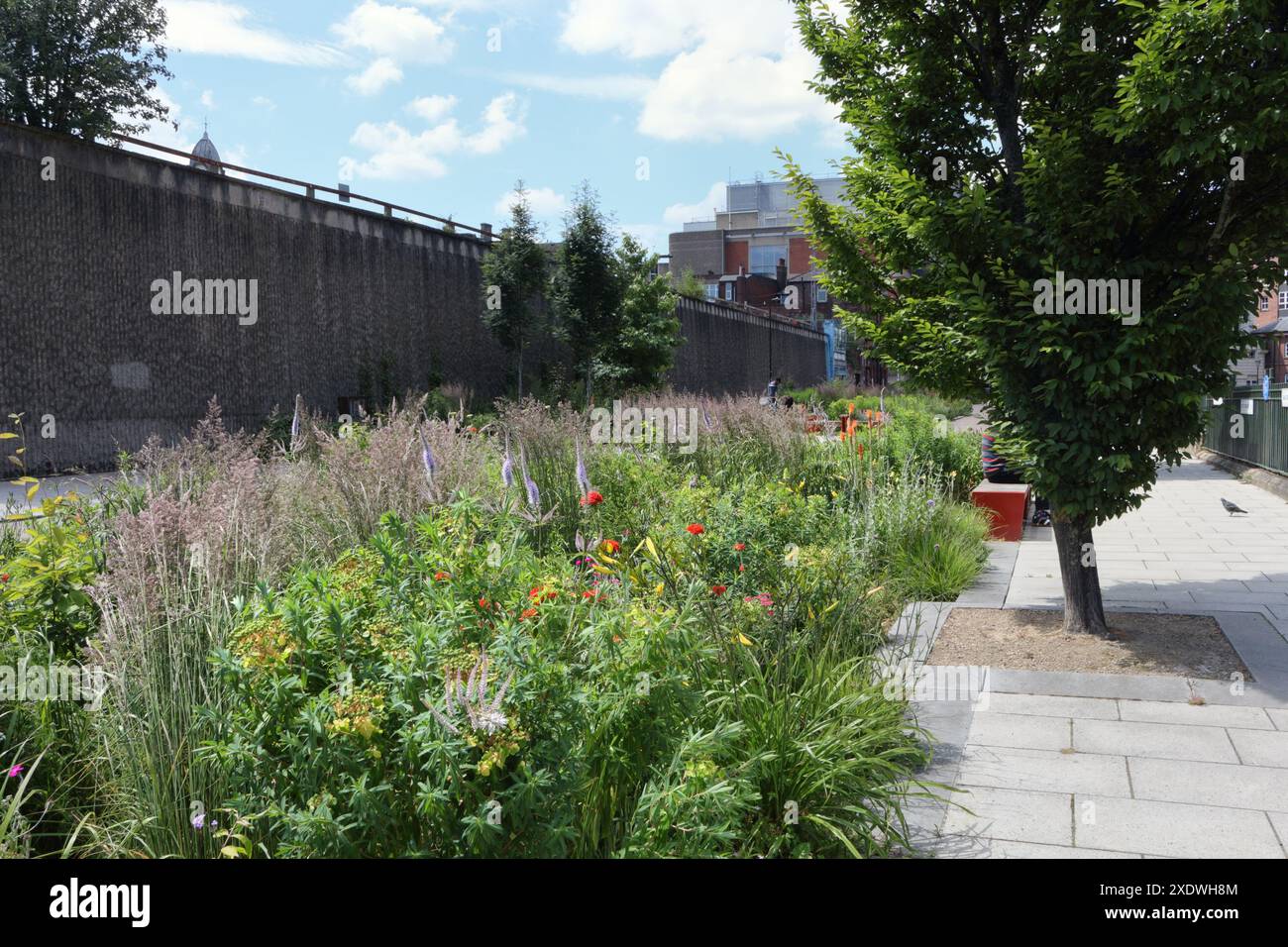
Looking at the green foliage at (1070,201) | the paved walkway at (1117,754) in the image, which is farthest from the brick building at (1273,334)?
the paved walkway at (1117,754)

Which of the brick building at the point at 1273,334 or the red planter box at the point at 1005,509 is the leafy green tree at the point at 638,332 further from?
the red planter box at the point at 1005,509

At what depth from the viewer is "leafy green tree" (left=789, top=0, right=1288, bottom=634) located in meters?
5.00

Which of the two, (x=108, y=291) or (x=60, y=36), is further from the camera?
(x=60, y=36)

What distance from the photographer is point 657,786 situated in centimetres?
276

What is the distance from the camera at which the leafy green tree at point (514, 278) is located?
26906 millimetres

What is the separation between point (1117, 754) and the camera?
4.13m

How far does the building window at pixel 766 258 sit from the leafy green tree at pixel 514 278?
67.2 metres

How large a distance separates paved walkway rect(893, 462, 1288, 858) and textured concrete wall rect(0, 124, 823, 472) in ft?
52.7

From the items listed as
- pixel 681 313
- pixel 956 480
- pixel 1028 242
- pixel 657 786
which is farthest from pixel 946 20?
pixel 681 313

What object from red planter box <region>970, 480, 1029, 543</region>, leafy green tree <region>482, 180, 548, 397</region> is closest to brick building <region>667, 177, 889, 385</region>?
leafy green tree <region>482, 180, 548, 397</region>

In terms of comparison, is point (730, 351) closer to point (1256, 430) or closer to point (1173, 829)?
point (1256, 430)

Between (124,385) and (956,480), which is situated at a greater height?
(124,385)

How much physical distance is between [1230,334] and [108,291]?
18.1 metres
